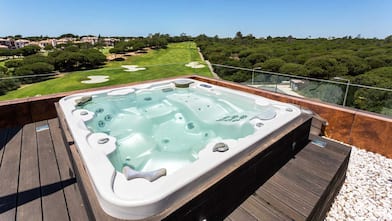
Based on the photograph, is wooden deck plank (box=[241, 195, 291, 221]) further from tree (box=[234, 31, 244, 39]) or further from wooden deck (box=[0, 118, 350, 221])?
tree (box=[234, 31, 244, 39])

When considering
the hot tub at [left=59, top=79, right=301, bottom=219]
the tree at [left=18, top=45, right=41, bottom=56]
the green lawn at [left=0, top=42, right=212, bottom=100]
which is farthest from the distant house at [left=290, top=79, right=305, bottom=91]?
the tree at [left=18, top=45, right=41, bottom=56]

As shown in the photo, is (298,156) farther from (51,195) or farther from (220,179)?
(51,195)

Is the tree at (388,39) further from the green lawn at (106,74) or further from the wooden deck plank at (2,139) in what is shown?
the wooden deck plank at (2,139)

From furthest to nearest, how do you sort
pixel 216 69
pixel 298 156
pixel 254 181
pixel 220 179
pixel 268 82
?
1. pixel 216 69
2. pixel 268 82
3. pixel 298 156
4. pixel 254 181
5. pixel 220 179

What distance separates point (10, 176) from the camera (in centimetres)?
188

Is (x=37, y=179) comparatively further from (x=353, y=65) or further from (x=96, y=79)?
(x=353, y=65)

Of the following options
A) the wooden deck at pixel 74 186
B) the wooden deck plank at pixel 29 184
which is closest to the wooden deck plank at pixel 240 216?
the wooden deck at pixel 74 186

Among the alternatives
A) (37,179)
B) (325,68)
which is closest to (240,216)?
(37,179)

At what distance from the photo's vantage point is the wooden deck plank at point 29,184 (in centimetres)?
148

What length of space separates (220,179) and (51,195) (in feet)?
4.39

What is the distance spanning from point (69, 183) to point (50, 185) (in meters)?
0.15

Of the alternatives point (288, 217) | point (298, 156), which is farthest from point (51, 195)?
point (298, 156)

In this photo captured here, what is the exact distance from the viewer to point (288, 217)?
1476 mm

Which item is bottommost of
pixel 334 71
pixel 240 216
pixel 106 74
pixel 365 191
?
pixel 365 191
